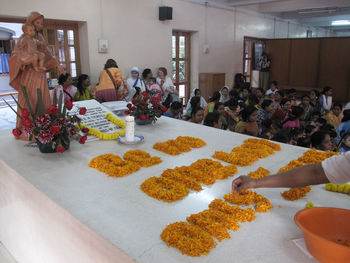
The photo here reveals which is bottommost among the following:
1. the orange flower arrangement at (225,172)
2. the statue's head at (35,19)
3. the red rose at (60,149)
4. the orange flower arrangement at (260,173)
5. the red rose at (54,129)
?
the orange flower arrangement at (225,172)

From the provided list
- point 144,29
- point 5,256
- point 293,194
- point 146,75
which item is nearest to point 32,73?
point 5,256

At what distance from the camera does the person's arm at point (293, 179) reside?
1350 mm

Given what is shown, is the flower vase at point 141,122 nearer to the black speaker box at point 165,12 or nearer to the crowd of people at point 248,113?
the crowd of people at point 248,113

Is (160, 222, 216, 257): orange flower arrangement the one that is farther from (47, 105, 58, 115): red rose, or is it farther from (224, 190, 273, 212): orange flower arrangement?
(47, 105, 58, 115): red rose

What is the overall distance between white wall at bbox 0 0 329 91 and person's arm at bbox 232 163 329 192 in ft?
14.7

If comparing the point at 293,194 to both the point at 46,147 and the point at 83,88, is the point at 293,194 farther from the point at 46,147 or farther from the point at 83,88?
the point at 83,88

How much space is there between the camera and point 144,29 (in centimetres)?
646

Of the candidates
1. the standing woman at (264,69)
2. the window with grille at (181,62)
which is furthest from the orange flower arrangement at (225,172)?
the standing woman at (264,69)

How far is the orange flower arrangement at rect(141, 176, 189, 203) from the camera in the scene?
177cm

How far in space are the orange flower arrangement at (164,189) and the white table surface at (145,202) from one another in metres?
0.04

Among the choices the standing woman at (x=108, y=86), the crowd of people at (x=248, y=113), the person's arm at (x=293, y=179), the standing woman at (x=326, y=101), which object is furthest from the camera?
the standing woman at (x=326, y=101)

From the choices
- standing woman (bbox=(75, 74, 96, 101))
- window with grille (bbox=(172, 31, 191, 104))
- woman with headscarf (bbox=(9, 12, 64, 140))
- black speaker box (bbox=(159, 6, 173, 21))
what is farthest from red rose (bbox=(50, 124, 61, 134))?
window with grille (bbox=(172, 31, 191, 104))

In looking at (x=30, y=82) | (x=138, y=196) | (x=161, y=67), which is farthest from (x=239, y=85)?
(x=138, y=196)

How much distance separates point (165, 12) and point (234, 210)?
5.77 meters
